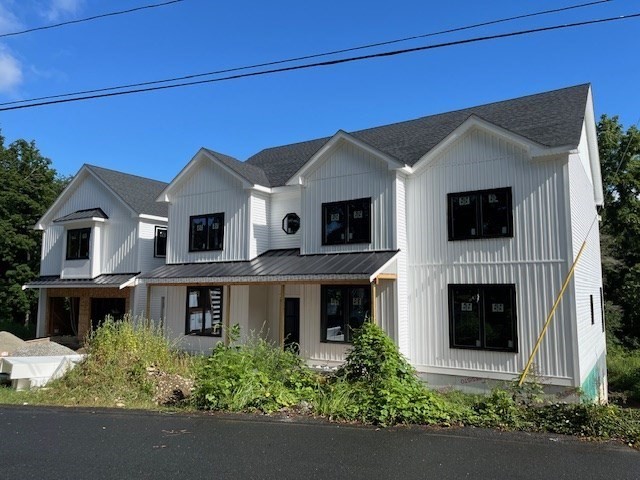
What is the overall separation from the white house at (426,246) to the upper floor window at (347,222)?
0.14 feet

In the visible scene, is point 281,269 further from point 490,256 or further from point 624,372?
point 624,372

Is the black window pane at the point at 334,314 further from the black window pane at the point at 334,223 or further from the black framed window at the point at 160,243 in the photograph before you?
the black framed window at the point at 160,243

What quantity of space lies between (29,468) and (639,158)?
101 ft

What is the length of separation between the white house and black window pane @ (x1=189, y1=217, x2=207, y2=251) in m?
0.05

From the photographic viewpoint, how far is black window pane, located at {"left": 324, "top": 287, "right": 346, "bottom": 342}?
14.3m

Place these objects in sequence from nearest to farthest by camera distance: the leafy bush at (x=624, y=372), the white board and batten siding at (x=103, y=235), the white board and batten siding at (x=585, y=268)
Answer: the white board and batten siding at (x=585, y=268), the leafy bush at (x=624, y=372), the white board and batten siding at (x=103, y=235)

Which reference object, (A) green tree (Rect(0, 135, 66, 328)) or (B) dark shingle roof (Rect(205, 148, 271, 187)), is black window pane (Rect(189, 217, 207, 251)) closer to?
(B) dark shingle roof (Rect(205, 148, 271, 187))

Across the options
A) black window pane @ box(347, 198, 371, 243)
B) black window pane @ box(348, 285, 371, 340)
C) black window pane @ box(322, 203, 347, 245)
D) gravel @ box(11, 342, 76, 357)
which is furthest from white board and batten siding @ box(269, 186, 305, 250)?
gravel @ box(11, 342, 76, 357)

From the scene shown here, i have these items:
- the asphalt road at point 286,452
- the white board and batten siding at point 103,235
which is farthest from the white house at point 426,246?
the asphalt road at point 286,452

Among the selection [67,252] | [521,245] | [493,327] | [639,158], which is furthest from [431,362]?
[639,158]

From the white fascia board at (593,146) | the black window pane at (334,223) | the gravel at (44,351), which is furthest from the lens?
the white fascia board at (593,146)

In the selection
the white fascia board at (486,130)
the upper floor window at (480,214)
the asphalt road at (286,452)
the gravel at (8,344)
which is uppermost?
the white fascia board at (486,130)

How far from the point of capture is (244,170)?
17.6 m

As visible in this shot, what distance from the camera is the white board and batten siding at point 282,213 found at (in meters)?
16.8
